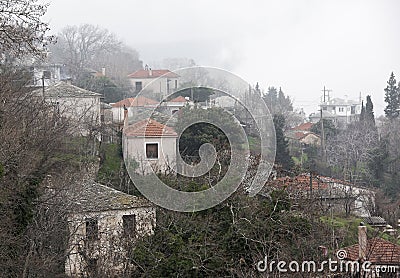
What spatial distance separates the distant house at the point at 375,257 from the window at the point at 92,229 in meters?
5.05

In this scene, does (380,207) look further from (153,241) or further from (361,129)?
(361,129)

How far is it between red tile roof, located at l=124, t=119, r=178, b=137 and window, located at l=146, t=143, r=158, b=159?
443mm

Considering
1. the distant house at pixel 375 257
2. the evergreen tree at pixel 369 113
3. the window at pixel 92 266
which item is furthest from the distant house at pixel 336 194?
the evergreen tree at pixel 369 113

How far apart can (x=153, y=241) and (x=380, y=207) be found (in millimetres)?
12994

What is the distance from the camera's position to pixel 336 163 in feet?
103

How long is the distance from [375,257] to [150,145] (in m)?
9.24

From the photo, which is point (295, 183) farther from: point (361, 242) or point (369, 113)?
point (369, 113)

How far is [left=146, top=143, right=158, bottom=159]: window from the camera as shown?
17484mm

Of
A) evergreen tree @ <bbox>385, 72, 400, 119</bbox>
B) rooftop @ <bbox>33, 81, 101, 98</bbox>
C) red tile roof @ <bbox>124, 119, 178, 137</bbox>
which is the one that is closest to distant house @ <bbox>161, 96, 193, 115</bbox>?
red tile roof @ <bbox>124, 119, 178, 137</bbox>

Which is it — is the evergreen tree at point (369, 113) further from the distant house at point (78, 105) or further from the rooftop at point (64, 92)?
the rooftop at point (64, 92)

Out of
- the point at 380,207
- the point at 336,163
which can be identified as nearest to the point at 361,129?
the point at 336,163

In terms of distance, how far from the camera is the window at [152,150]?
1748cm

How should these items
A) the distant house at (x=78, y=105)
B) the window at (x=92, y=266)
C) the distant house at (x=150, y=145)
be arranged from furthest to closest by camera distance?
the distant house at (x=78, y=105) < the distant house at (x=150, y=145) < the window at (x=92, y=266)

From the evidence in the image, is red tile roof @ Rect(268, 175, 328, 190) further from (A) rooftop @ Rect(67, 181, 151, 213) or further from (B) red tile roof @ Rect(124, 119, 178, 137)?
(A) rooftop @ Rect(67, 181, 151, 213)
